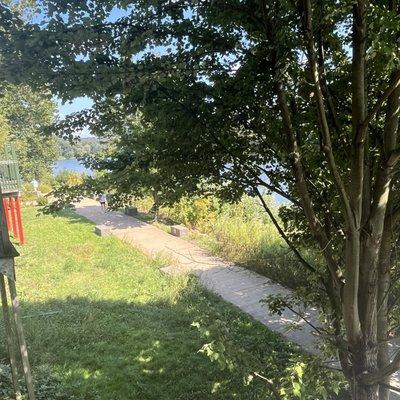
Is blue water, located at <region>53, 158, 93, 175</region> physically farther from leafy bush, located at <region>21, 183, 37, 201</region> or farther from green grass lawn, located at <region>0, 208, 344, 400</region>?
leafy bush, located at <region>21, 183, 37, 201</region>

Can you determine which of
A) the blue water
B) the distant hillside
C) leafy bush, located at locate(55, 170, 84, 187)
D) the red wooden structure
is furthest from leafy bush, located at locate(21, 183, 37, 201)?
the distant hillside

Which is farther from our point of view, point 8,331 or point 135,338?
point 135,338

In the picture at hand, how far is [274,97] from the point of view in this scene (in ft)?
7.90

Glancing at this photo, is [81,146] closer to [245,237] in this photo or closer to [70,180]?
[245,237]

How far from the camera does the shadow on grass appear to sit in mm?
4145

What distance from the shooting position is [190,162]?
8.59 feet

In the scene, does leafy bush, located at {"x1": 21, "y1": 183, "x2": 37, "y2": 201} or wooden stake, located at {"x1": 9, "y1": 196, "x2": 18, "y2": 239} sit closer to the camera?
wooden stake, located at {"x1": 9, "y1": 196, "x2": 18, "y2": 239}

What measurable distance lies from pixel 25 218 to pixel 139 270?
961 centimetres

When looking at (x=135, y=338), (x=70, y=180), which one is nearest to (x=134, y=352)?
(x=135, y=338)

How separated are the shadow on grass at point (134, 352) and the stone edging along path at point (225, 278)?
13.0 inches

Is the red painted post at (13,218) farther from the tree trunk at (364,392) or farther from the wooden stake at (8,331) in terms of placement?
the tree trunk at (364,392)

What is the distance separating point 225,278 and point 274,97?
5954 millimetres

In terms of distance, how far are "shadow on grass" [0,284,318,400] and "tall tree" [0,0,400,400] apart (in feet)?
3.17

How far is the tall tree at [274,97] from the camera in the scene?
1.85 m
